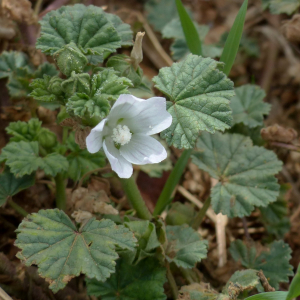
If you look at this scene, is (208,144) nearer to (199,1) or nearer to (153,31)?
(153,31)

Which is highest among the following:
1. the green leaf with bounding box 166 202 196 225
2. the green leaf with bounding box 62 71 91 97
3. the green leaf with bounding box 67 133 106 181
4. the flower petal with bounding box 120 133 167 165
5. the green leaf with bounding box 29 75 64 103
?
the green leaf with bounding box 62 71 91 97

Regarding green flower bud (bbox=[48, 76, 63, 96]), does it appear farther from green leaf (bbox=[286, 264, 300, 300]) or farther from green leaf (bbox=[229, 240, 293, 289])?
green leaf (bbox=[229, 240, 293, 289])

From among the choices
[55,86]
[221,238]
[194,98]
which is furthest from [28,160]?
[221,238]

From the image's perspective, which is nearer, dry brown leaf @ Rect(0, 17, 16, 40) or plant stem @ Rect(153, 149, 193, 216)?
plant stem @ Rect(153, 149, 193, 216)

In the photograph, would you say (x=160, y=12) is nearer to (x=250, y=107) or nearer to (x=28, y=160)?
(x=250, y=107)

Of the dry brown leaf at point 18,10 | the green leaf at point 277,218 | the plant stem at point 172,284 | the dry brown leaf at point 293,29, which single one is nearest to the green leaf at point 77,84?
the plant stem at point 172,284

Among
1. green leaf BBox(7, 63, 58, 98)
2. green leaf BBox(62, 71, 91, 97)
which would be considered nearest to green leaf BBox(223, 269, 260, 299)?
green leaf BBox(62, 71, 91, 97)

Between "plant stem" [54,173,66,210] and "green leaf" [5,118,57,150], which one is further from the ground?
"green leaf" [5,118,57,150]

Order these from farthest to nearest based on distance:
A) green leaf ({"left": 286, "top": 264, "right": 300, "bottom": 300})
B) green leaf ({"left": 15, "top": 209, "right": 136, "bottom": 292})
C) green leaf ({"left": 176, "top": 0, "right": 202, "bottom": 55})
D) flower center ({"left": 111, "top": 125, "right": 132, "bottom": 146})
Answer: green leaf ({"left": 176, "top": 0, "right": 202, "bottom": 55})
flower center ({"left": 111, "top": 125, "right": 132, "bottom": 146})
green leaf ({"left": 15, "top": 209, "right": 136, "bottom": 292})
green leaf ({"left": 286, "top": 264, "right": 300, "bottom": 300})
